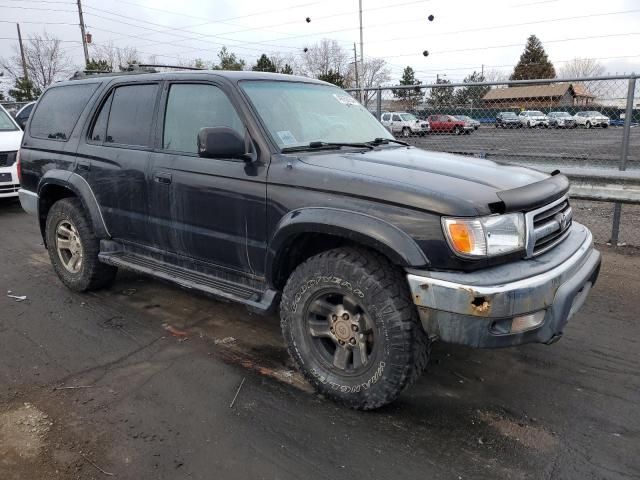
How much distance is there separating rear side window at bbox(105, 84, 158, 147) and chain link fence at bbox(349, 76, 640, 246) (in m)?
2.86

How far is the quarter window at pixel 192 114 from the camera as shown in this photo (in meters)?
3.65

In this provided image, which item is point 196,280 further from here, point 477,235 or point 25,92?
point 25,92

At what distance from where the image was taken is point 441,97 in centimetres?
768

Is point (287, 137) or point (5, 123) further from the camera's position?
point (5, 123)

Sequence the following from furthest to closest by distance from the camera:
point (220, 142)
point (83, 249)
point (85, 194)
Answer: point (83, 249) → point (85, 194) → point (220, 142)

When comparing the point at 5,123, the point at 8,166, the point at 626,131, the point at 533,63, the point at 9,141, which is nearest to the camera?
the point at 626,131

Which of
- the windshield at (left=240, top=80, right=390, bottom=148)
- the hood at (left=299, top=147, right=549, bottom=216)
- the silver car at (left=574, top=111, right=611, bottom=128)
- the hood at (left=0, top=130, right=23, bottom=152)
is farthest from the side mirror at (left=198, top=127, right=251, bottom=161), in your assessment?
the hood at (left=0, top=130, right=23, bottom=152)

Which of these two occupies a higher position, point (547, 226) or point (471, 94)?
point (471, 94)

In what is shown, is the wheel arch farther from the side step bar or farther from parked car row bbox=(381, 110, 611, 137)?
parked car row bbox=(381, 110, 611, 137)

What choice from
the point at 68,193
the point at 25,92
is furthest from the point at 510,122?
the point at 25,92

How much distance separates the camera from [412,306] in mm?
2805

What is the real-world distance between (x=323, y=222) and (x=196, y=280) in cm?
133

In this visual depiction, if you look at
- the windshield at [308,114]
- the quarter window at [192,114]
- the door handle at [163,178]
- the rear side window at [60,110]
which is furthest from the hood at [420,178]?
the rear side window at [60,110]

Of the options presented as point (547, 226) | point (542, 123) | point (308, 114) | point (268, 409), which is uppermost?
point (308, 114)
